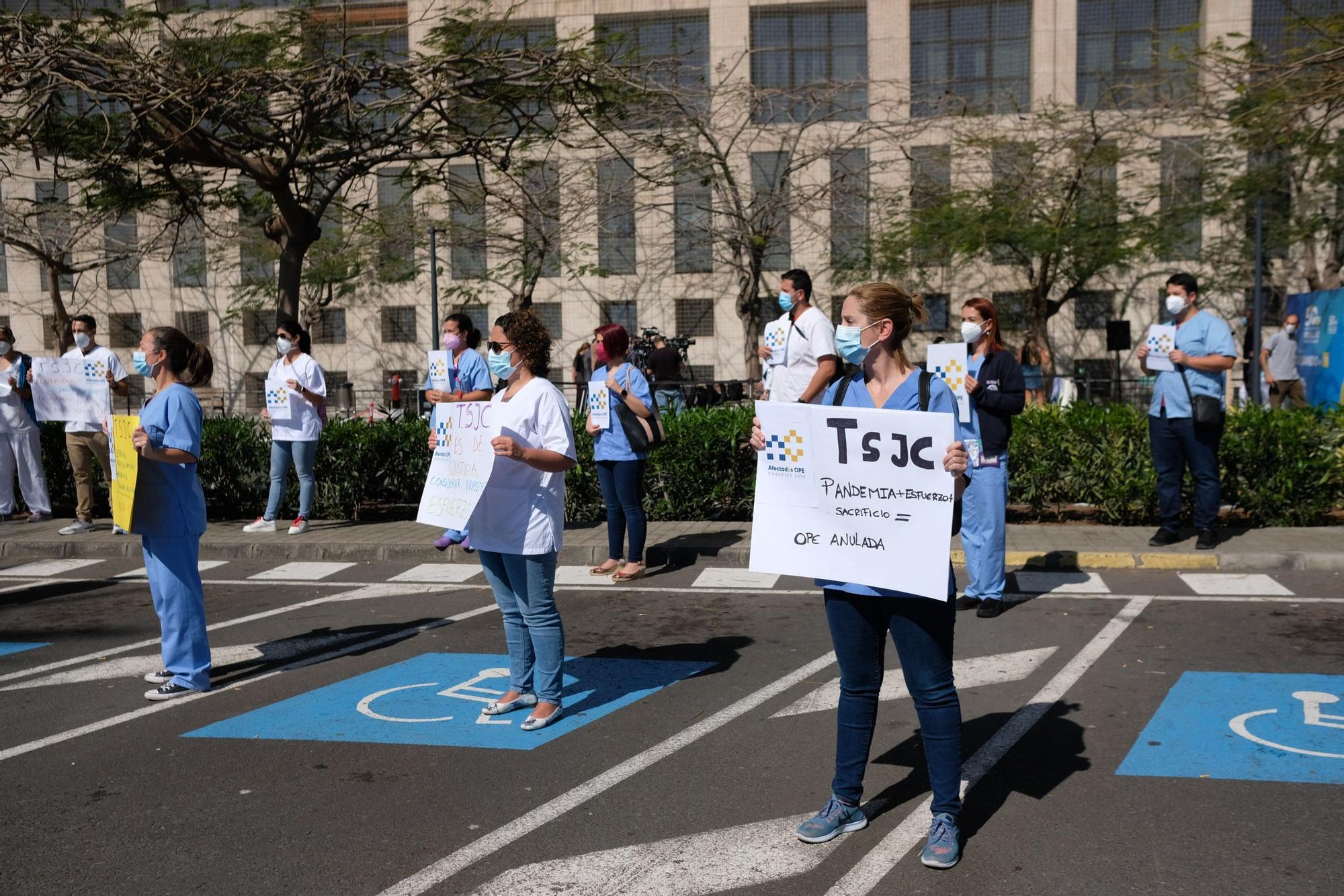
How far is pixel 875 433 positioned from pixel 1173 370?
6814mm

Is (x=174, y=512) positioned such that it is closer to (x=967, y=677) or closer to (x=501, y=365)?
(x=501, y=365)

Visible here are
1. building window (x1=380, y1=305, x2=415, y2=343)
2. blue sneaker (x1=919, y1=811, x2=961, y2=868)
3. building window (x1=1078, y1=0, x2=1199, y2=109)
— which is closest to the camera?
blue sneaker (x1=919, y1=811, x2=961, y2=868)

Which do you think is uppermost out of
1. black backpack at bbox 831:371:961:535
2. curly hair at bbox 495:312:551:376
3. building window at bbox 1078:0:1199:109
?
building window at bbox 1078:0:1199:109

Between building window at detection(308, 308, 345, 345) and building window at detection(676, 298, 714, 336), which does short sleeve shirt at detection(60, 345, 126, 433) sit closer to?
building window at detection(676, 298, 714, 336)

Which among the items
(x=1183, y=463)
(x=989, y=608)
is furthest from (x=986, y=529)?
(x=1183, y=463)

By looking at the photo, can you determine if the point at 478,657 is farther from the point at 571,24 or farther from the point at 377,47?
the point at 571,24

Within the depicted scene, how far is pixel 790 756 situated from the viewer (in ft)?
18.3

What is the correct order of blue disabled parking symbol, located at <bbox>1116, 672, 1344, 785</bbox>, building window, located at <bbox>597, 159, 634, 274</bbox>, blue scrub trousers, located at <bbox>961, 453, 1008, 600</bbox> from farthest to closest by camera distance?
building window, located at <bbox>597, 159, 634, 274</bbox> → blue scrub trousers, located at <bbox>961, 453, 1008, 600</bbox> → blue disabled parking symbol, located at <bbox>1116, 672, 1344, 785</bbox>

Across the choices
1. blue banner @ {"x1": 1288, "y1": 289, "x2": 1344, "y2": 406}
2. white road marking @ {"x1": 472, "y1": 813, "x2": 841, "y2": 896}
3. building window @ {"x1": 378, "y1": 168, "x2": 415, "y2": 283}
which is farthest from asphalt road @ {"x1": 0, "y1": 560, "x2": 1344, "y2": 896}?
building window @ {"x1": 378, "y1": 168, "x2": 415, "y2": 283}

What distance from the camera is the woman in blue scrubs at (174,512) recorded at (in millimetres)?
6703

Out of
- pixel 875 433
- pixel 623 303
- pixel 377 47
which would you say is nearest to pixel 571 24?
pixel 623 303

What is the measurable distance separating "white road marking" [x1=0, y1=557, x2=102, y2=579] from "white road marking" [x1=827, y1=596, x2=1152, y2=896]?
8541 mm

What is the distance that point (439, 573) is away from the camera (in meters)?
10.7

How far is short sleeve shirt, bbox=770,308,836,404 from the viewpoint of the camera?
908 centimetres
